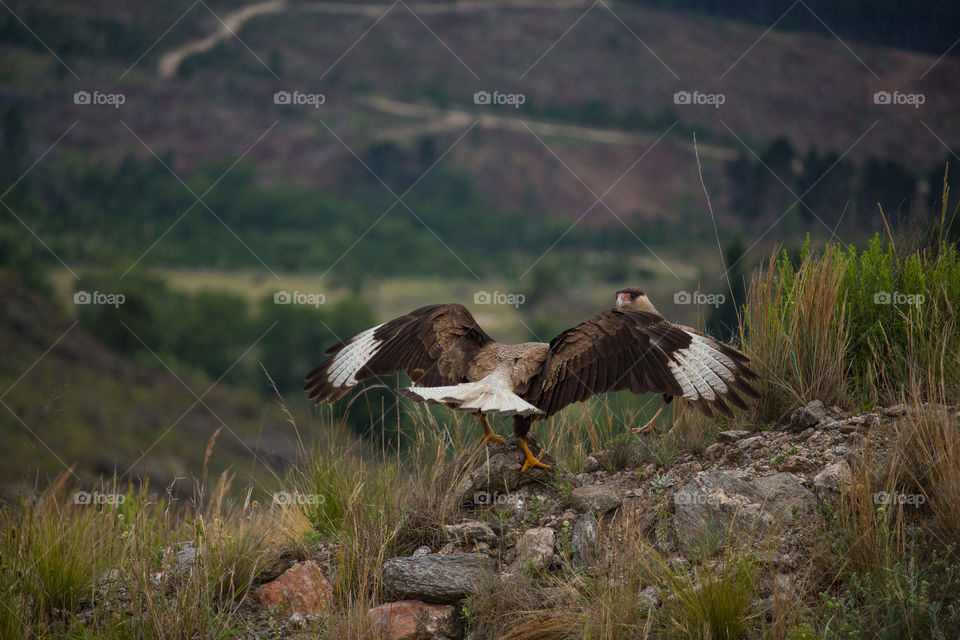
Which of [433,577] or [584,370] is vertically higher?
[584,370]

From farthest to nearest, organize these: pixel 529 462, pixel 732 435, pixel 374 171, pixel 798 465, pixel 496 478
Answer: pixel 374 171, pixel 732 435, pixel 496 478, pixel 529 462, pixel 798 465

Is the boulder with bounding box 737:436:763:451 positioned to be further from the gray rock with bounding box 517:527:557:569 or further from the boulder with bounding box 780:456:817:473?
the gray rock with bounding box 517:527:557:569

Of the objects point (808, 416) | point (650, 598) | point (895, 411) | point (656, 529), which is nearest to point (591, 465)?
point (656, 529)

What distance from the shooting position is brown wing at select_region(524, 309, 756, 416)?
696cm

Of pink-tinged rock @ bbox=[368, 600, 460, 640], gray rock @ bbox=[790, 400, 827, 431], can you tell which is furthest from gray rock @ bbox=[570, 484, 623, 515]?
gray rock @ bbox=[790, 400, 827, 431]

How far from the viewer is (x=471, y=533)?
270 inches

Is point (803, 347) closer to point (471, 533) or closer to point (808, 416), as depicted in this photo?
point (808, 416)

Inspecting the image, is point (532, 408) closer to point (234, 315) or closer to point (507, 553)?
point (507, 553)

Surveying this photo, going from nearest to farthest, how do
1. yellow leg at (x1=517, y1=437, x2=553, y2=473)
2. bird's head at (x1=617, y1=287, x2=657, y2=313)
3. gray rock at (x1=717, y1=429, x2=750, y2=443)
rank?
yellow leg at (x1=517, y1=437, x2=553, y2=473)
gray rock at (x1=717, y1=429, x2=750, y2=443)
bird's head at (x1=617, y1=287, x2=657, y2=313)

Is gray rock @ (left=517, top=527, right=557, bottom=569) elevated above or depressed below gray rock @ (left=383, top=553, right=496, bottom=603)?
above

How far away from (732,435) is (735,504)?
56.3 inches

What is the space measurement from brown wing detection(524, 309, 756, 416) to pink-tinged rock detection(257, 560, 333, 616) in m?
2.30

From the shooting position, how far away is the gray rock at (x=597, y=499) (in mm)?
6828

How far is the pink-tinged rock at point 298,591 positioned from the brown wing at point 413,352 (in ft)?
5.90
